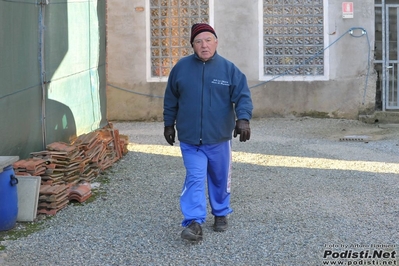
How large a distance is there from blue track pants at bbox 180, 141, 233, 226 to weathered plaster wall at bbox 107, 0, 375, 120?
8.09m

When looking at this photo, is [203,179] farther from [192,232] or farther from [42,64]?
[42,64]

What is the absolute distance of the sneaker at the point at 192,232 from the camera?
5758 mm

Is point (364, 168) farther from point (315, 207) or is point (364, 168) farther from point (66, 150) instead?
point (66, 150)

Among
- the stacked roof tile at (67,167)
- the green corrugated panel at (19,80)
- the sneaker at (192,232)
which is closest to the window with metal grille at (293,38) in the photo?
the stacked roof tile at (67,167)

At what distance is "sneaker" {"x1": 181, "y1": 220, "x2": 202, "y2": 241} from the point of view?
18.9 ft

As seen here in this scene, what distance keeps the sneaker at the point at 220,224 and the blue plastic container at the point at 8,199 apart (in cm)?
182

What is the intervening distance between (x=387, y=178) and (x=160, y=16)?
7023 mm

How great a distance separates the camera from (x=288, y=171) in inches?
366

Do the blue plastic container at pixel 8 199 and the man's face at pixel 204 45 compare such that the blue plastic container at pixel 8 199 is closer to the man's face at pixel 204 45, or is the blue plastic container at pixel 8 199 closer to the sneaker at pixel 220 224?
the sneaker at pixel 220 224

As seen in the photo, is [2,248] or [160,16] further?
[160,16]

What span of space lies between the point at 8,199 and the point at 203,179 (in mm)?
1772

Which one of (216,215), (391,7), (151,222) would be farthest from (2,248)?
(391,7)


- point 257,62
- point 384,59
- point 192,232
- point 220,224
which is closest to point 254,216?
point 220,224

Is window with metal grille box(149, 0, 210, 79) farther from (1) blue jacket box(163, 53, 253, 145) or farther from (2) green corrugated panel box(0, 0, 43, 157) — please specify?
(1) blue jacket box(163, 53, 253, 145)
